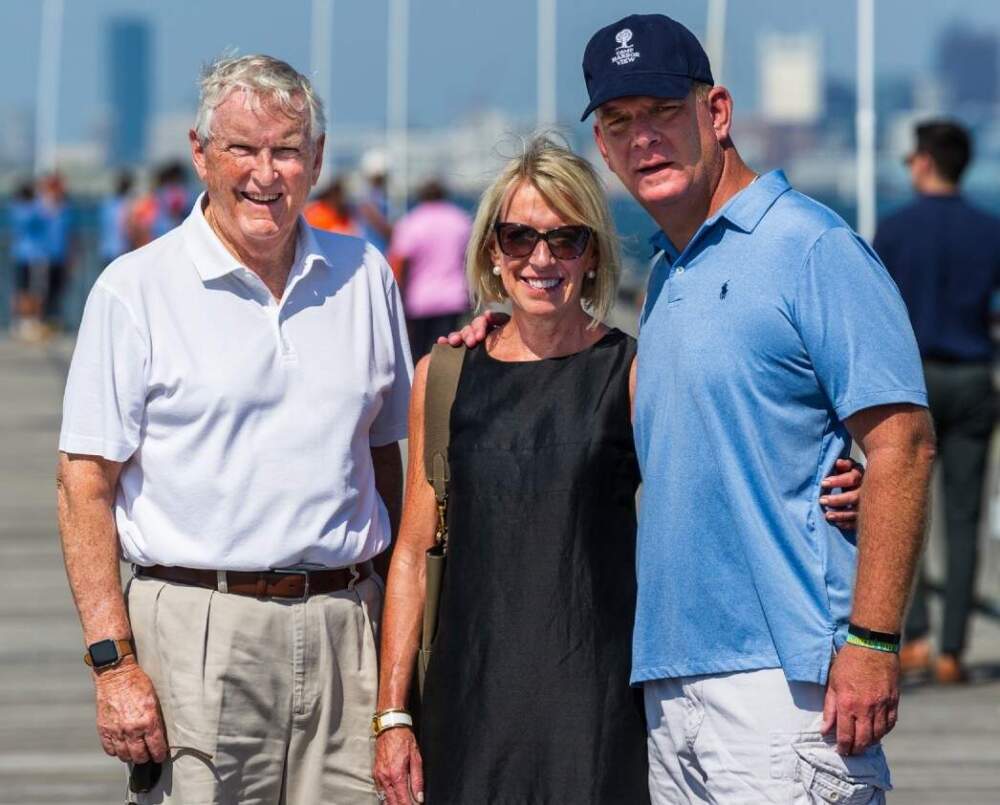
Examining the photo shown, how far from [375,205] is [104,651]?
1789 cm

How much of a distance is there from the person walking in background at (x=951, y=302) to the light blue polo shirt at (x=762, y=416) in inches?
173

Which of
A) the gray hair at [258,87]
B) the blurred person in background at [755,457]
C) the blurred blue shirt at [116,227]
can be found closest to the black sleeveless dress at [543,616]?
the blurred person in background at [755,457]

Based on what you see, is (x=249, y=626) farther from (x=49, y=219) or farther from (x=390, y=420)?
(x=49, y=219)

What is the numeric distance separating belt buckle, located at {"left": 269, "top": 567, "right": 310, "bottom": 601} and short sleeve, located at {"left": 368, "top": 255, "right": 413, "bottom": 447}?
0.37 meters

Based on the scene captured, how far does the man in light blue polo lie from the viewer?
343cm

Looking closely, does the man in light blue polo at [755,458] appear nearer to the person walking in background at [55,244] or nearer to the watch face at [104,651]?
the watch face at [104,651]

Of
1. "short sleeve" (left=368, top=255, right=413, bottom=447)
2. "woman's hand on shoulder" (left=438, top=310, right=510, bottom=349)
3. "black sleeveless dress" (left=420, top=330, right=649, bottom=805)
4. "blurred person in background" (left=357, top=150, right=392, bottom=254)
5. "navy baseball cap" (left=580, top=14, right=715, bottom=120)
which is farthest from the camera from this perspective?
"blurred person in background" (left=357, top=150, right=392, bottom=254)

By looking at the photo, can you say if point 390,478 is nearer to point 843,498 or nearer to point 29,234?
point 843,498

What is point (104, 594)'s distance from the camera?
155 inches

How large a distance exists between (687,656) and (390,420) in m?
0.98

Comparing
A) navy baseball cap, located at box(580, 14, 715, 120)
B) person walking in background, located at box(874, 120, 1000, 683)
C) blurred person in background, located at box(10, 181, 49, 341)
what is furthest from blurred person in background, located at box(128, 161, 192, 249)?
navy baseball cap, located at box(580, 14, 715, 120)

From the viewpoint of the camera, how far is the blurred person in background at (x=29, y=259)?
1016 inches

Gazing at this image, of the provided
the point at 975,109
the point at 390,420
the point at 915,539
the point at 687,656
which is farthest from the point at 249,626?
the point at 975,109

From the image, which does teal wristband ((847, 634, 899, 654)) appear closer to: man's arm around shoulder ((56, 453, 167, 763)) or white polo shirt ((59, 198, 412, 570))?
white polo shirt ((59, 198, 412, 570))
